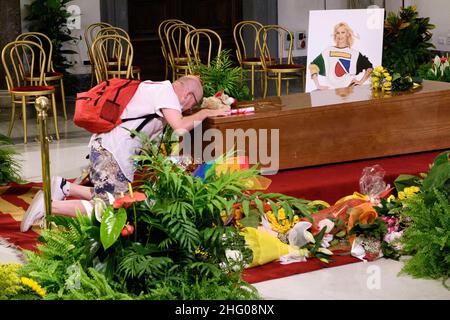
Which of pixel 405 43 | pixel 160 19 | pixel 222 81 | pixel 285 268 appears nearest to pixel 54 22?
pixel 160 19

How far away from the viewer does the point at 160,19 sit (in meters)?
11.7

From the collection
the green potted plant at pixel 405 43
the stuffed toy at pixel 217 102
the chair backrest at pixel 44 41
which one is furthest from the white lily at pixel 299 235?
the green potted plant at pixel 405 43

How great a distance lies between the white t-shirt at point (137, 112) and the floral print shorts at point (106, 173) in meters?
0.03

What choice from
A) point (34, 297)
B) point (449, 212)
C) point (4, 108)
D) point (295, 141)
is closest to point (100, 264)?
point (34, 297)

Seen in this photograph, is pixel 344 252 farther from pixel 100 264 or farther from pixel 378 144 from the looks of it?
pixel 100 264

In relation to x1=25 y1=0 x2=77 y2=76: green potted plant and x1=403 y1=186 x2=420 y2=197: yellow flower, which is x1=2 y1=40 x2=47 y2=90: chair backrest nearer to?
x1=25 y1=0 x2=77 y2=76: green potted plant

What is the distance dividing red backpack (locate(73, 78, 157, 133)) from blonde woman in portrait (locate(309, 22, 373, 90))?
2.35m

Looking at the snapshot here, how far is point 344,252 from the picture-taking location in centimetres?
472

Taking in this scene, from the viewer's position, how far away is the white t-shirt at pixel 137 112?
16.9ft

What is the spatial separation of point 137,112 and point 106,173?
388mm

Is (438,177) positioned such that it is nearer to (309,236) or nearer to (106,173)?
(309,236)

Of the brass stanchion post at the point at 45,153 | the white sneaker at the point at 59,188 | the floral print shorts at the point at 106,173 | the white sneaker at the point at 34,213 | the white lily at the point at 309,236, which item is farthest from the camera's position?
the white sneaker at the point at 59,188

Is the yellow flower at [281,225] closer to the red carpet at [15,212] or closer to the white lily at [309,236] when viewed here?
the white lily at [309,236]

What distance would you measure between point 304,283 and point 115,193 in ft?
→ 4.48
